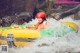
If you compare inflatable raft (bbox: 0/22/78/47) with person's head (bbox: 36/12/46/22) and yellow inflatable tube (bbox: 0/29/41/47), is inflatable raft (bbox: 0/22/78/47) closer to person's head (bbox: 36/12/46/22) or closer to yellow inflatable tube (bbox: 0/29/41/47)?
yellow inflatable tube (bbox: 0/29/41/47)

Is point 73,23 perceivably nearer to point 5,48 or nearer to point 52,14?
point 52,14

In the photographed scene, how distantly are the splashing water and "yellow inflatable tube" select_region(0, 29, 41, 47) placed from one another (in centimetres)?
6

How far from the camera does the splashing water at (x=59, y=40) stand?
4.54 metres

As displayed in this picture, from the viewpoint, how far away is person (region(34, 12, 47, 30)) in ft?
15.0

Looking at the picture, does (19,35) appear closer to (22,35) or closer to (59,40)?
(22,35)

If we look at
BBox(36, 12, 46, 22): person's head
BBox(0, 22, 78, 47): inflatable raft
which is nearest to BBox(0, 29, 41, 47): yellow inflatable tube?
BBox(0, 22, 78, 47): inflatable raft

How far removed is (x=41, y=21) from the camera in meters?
4.61

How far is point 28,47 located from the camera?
4.59 meters

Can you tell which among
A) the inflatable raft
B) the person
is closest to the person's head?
the person

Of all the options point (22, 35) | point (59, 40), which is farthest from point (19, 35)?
point (59, 40)

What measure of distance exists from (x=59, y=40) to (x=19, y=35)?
0.47 meters

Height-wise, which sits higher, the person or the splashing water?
the person

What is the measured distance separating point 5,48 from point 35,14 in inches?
21.3

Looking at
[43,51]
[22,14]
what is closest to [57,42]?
[43,51]
